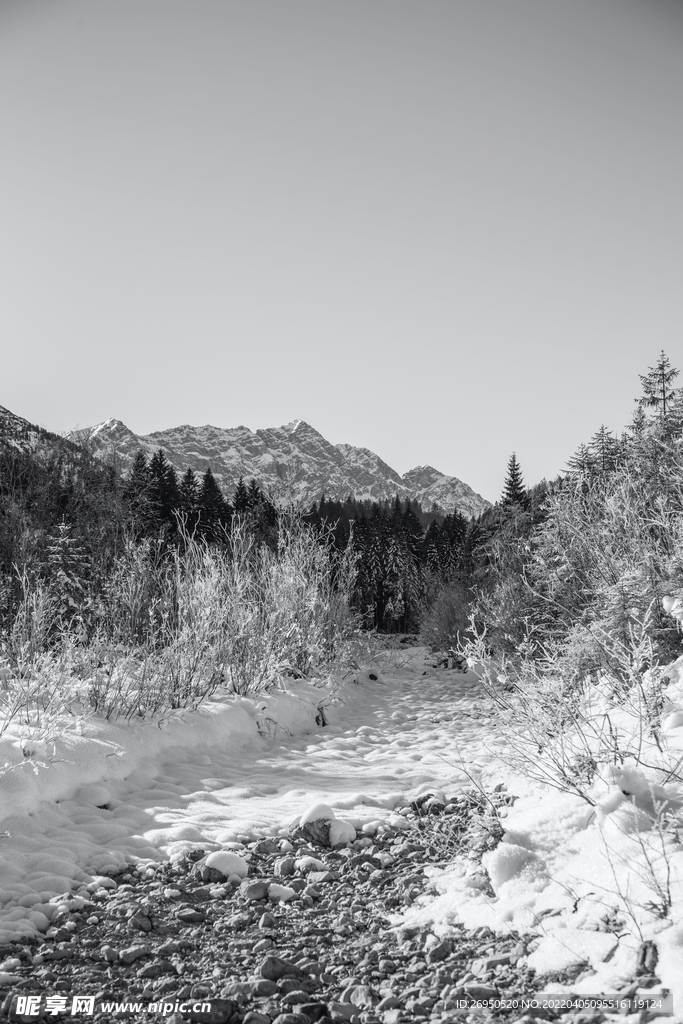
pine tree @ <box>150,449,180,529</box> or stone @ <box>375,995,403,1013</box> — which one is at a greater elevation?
pine tree @ <box>150,449,180,529</box>

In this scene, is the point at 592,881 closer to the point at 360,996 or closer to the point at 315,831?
the point at 360,996

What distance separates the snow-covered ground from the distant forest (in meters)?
2.63

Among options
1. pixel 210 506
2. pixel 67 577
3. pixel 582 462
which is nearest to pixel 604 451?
pixel 582 462

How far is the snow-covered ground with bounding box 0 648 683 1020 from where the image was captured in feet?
8.72

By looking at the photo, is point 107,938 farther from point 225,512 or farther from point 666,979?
point 225,512

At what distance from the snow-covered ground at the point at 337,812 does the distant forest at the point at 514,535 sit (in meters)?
2.63

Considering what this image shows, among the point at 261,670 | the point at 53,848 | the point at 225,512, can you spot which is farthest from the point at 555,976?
the point at 225,512

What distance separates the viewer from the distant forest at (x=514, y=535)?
353 inches

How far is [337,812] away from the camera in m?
4.98

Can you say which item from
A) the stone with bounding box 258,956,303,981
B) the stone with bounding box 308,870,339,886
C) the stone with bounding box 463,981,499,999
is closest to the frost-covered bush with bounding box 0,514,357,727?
the stone with bounding box 308,870,339,886

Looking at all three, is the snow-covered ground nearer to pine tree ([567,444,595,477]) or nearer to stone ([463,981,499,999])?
stone ([463,981,499,999])

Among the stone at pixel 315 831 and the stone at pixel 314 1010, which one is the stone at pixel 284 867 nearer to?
the stone at pixel 315 831

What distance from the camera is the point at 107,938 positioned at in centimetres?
315

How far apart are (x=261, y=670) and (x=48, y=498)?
15.8 m
